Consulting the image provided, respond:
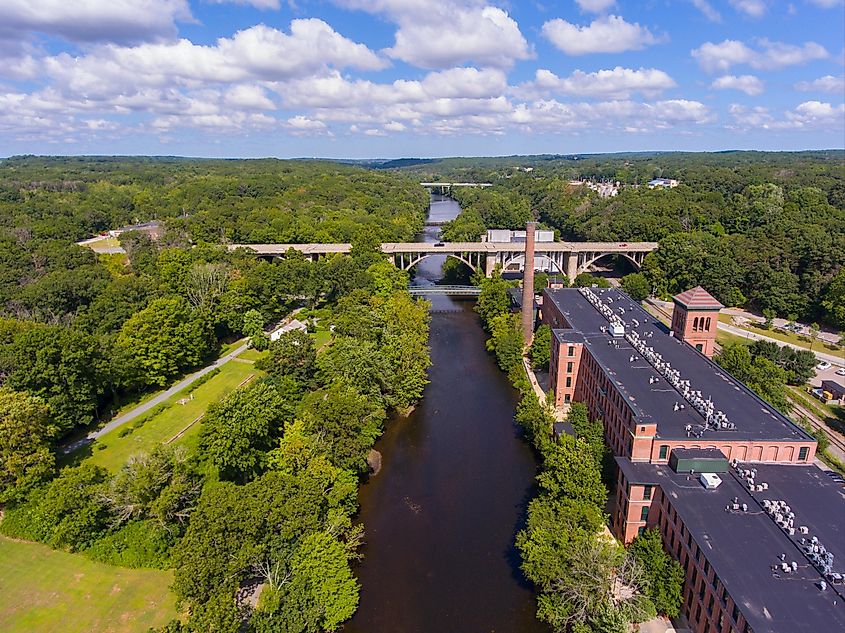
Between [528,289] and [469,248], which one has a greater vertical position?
[469,248]

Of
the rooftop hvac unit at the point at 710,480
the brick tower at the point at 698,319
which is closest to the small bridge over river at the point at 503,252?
the brick tower at the point at 698,319

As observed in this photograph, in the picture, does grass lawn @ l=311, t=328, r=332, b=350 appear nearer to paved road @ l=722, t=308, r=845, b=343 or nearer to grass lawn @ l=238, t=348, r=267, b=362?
grass lawn @ l=238, t=348, r=267, b=362

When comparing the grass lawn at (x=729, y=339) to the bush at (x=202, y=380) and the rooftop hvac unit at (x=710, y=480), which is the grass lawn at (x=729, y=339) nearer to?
the rooftop hvac unit at (x=710, y=480)

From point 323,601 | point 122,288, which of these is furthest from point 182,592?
point 122,288

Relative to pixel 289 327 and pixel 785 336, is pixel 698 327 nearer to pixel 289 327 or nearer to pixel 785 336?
pixel 785 336

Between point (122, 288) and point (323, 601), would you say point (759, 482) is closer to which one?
point (323, 601)

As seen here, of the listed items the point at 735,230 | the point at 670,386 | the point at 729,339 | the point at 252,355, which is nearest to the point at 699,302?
the point at 670,386
